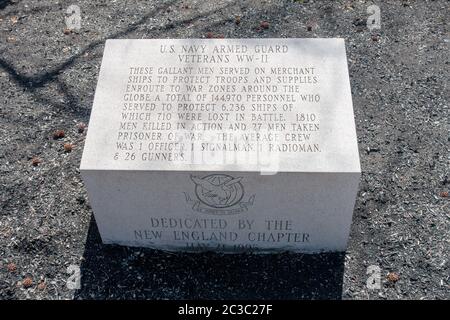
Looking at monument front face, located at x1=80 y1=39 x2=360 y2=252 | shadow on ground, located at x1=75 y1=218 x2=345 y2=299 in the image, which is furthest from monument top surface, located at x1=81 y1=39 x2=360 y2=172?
shadow on ground, located at x1=75 y1=218 x2=345 y2=299

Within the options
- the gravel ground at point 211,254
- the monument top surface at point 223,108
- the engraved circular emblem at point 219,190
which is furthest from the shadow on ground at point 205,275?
the monument top surface at point 223,108

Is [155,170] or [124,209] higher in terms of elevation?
[155,170]

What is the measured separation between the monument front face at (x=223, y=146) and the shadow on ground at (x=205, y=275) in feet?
0.34

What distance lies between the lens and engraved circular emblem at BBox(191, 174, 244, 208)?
389 cm

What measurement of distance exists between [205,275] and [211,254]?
0.72ft

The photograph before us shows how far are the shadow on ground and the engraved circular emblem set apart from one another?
1.95ft

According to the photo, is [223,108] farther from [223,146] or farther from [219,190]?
[219,190]

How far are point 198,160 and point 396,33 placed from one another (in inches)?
140

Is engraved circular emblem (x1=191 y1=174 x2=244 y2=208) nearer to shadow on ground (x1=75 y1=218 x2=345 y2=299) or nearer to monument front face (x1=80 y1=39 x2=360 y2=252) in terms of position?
monument front face (x1=80 y1=39 x2=360 y2=252)

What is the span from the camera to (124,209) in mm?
4215

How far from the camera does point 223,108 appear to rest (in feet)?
13.7

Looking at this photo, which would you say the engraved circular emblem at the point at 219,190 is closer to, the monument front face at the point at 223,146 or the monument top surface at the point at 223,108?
the monument front face at the point at 223,146

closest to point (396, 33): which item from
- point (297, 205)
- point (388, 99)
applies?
point (388, 99)

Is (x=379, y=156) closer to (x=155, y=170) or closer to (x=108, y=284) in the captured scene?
(x=155, y=170)
